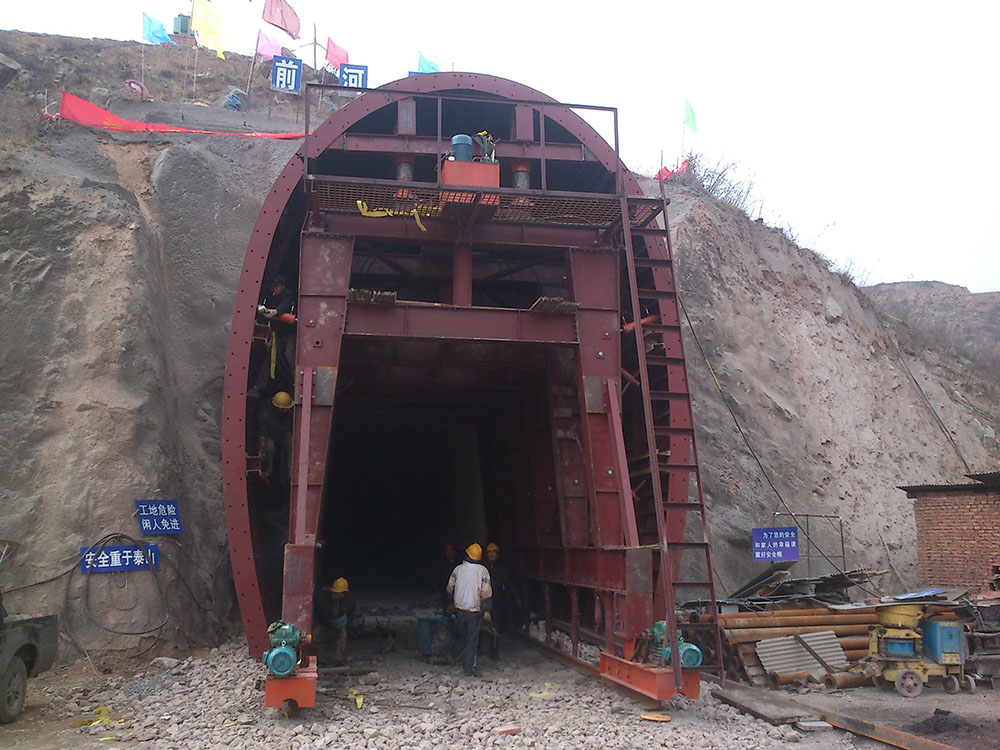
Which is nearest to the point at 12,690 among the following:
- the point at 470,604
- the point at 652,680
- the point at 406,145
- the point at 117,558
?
the point at 117,558

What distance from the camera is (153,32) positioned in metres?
26.5

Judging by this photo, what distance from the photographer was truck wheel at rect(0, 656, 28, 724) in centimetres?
736

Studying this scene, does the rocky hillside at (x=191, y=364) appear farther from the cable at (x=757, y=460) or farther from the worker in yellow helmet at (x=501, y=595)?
the worker in yellow helmet at (x=501, y=595)

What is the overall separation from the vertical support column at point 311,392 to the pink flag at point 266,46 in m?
16.9

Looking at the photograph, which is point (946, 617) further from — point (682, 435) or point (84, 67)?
point (84, 67)

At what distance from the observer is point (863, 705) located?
8.82m

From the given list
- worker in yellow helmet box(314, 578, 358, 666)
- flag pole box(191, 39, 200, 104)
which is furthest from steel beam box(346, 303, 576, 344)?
flag pole box(191, 39, 200, 104)

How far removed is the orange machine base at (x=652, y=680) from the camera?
25.1 feet

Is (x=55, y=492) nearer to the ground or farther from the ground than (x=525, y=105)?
nearer to the ground

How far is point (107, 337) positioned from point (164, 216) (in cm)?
421

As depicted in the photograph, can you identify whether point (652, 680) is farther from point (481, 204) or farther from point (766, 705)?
point (481, 204)

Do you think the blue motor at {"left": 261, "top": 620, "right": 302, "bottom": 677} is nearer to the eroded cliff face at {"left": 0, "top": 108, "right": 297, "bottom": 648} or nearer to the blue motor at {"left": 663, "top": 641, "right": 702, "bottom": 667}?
the eroded cliff face at {"left": 0, "top": 108, "right": 297, "bottom": 648}

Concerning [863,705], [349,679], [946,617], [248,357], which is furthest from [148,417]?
[946,617]

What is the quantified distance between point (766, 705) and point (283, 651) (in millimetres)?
4897
